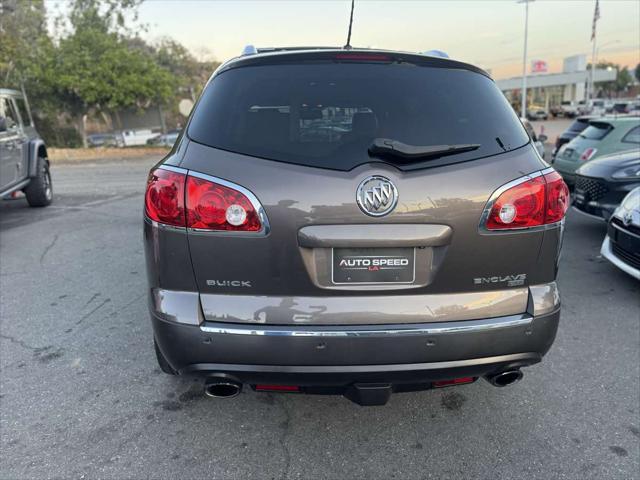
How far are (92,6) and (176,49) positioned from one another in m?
12.4

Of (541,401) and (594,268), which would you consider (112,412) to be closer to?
(541,401)

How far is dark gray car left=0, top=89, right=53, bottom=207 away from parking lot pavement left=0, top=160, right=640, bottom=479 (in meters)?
4.09

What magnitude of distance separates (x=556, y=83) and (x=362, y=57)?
77.6 meters

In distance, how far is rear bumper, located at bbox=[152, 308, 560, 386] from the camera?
6.76 ft

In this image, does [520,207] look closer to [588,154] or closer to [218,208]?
[218,208]

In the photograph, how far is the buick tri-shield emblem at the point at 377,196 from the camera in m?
2.01

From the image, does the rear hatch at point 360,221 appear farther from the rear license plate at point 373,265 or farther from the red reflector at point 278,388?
the red reflector at point 278,388

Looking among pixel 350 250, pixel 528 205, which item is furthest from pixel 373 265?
pixel 528 205

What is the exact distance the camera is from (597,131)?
9094mm

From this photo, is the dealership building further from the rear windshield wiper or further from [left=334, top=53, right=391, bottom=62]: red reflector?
the rear windshield wiper

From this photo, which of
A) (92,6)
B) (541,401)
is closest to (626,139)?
(541,401)

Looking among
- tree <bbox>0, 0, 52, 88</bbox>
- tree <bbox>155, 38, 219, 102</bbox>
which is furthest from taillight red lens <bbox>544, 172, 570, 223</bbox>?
tree <bbox>155, 38, 219, 102</bbox>

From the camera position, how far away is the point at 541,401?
2916 mm

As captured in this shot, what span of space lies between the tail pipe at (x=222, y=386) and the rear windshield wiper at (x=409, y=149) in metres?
1.17
